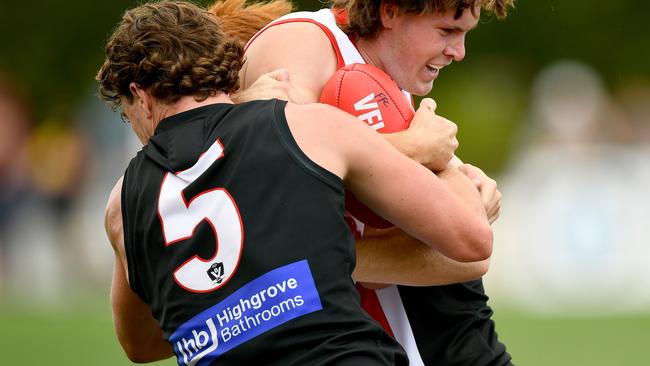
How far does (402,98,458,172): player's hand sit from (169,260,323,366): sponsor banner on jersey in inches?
25.1

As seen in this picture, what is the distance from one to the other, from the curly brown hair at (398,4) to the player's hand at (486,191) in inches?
20.6

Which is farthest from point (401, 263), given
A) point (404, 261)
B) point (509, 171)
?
point (509, 171)

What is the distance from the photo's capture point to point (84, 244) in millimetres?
16047

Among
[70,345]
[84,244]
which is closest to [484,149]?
[84,244]

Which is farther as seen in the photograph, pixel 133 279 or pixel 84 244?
pixel 84 244

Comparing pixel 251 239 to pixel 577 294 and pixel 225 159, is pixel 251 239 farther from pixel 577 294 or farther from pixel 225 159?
pixel 577 294

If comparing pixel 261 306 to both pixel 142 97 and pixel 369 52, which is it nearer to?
pixel 142 97

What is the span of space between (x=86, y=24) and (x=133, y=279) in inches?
695

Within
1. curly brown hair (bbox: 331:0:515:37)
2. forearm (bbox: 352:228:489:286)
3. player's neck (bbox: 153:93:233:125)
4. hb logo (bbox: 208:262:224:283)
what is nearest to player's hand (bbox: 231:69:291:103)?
player's neck (bbox: 153:93:233:125)

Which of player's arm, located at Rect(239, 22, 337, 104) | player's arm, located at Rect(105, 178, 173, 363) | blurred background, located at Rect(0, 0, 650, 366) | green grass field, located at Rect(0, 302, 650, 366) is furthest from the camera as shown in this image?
blurred background, located at Rect(0, 0, 650, 366)

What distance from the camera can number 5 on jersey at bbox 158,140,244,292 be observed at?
131 inches

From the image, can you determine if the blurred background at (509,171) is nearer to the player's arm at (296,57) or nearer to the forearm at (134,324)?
the forearm at (134,324)

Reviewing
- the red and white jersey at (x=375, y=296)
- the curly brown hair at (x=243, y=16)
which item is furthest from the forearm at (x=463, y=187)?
the curly brown hair at (x=243, y=16)

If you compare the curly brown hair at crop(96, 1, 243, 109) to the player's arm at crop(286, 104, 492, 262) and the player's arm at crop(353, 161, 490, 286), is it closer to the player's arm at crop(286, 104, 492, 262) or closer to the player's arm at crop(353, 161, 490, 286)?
the player's arm at crop(286, 104, 492, 262)
